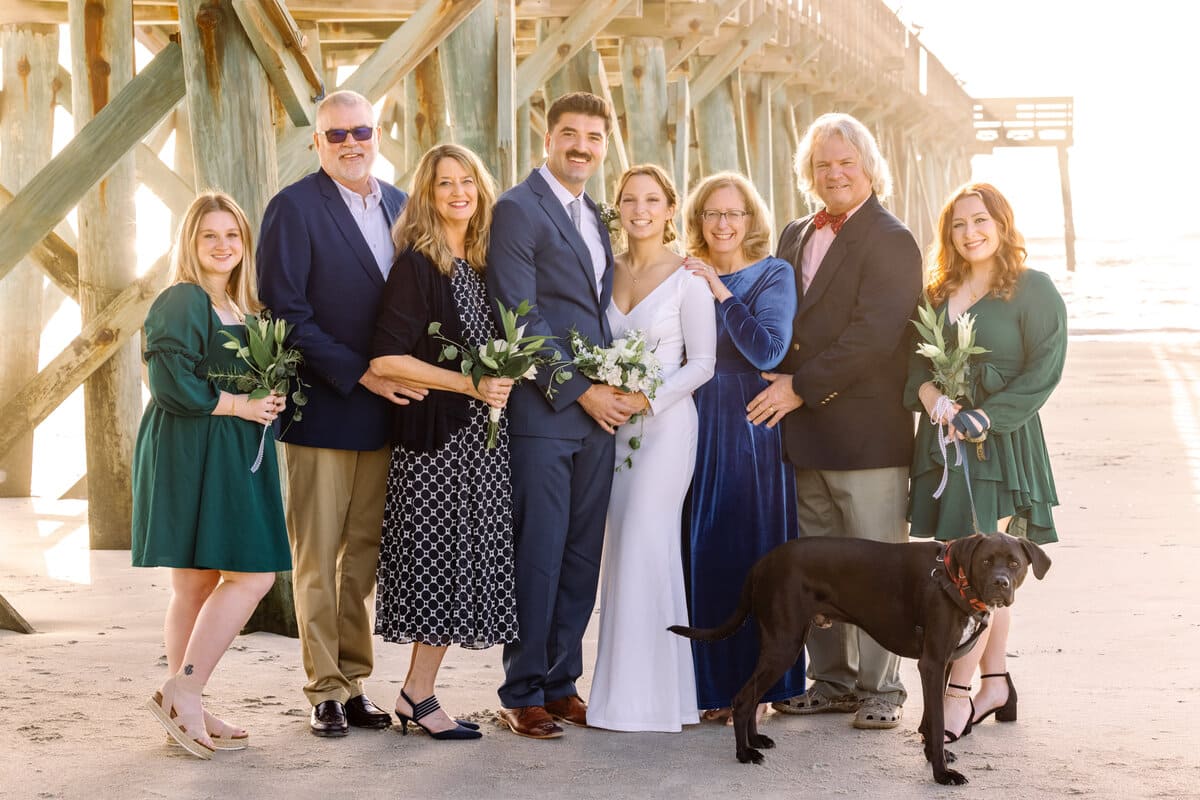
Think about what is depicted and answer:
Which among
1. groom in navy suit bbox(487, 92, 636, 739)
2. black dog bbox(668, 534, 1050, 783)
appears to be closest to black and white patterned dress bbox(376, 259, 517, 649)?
groom in navy suit bbox(487, 92, 636, 739)

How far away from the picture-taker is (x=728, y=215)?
17.1 ft

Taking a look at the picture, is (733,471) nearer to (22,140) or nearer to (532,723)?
(532,723)

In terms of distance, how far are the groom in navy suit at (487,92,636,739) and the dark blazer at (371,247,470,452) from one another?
0.18 metres

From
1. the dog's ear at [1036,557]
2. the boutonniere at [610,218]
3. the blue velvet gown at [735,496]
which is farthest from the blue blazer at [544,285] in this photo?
the dog's ear at [1036,557]

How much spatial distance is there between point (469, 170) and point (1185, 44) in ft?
354

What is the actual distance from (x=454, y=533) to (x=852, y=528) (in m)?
1.37

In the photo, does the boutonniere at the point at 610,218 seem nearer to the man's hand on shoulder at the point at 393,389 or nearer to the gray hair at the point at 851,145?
the gray hair at the point at 851,145

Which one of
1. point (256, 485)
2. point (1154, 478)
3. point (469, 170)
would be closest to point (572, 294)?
point (469, 170)

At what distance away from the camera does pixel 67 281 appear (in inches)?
322

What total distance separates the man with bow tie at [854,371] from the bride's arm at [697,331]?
8.9 inches

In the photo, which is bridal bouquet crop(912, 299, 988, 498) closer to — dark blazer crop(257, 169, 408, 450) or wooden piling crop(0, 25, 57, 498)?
dark blazer crop(257, 169, 408, 450)

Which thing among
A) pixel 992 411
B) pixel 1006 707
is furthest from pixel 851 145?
pixel 1006 707

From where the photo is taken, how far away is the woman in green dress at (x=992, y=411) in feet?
16.2

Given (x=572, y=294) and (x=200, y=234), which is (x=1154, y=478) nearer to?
(x=572, y=294)
